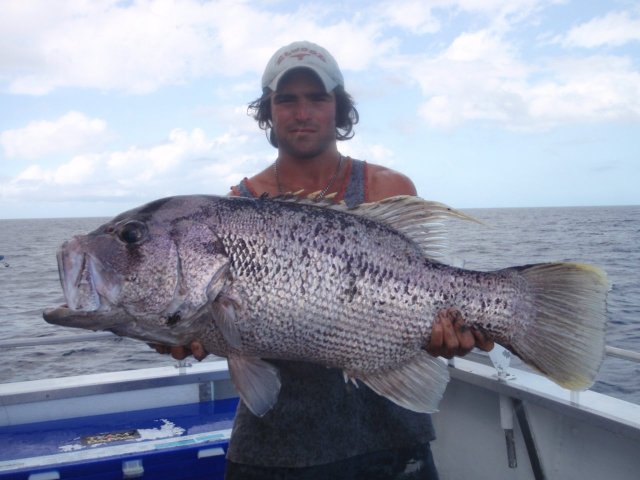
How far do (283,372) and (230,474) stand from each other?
1.65 ft

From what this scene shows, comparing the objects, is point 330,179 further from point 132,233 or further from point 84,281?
point 84,281

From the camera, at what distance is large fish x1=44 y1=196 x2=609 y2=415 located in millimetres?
2188

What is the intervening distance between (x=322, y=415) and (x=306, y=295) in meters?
0.60

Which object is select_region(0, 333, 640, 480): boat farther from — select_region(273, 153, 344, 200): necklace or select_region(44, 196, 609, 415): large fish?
select_region(273, 153, 344, 200): necklace

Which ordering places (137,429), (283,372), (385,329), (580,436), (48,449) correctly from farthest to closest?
(137,429), (48,449), (580,436), (283,372), (385,329)

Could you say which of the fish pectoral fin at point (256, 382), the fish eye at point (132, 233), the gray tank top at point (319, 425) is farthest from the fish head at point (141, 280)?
A: the gray tank top at point (319, 425)

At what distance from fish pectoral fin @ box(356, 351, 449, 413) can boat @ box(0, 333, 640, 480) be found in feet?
3.72

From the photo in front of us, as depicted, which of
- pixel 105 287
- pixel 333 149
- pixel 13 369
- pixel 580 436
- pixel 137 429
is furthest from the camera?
pixel 13 369

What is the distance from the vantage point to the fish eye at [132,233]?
7.45 ft

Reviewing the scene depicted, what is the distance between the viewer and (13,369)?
11.0 meters

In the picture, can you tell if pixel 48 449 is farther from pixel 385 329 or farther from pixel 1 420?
pixel 385 329

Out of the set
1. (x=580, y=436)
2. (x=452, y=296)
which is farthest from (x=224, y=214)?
→ (x=580, y=436)

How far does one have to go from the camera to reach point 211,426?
13.9 feet

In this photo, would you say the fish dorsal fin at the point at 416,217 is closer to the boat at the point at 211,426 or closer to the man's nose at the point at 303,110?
the man's nose at the point at 303,110
